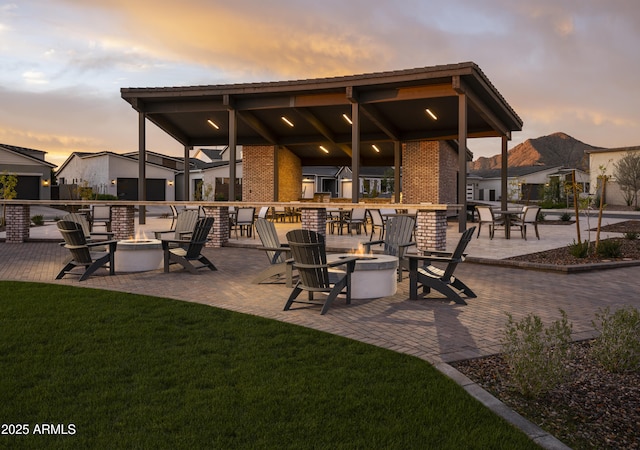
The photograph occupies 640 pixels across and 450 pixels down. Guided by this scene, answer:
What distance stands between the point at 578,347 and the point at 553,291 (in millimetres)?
2958

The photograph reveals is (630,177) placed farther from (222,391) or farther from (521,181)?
(222,391)

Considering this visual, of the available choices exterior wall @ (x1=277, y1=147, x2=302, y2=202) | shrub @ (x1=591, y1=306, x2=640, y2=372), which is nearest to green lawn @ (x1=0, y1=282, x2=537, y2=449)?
shrub @ (x1=591, y1=306, x2=640, y2=372)

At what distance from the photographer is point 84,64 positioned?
2803 cm

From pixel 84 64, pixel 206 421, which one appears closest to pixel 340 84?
pixel 206 421

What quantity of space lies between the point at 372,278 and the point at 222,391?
12.0 feet

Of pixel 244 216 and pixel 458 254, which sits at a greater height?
pixel 244 216

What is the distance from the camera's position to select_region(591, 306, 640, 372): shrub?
388 cm

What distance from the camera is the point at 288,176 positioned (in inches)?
985

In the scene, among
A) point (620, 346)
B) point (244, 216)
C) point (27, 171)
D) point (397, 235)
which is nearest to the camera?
point (620, 346)

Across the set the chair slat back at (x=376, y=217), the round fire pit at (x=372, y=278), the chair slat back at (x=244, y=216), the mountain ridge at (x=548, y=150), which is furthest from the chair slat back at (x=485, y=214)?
the mountain ridge at (x=548, y=150)

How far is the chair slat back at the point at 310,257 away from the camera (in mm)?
6074

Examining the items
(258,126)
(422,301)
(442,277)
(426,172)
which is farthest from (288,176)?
(422,301)

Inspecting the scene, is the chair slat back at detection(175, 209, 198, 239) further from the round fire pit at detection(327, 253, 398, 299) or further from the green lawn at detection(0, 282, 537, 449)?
the green lawn at detection(0, 282, 537, 449)

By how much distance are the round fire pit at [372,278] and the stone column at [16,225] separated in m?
11.5
